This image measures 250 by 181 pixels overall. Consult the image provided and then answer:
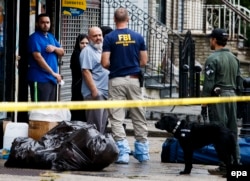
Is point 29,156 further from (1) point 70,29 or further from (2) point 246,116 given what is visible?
(1) point 70,29

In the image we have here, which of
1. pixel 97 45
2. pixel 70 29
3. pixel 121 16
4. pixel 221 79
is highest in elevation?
pixel 121 16

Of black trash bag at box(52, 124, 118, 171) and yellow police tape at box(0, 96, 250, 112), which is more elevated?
yellow police tape at box(0, 96, 250, 112)

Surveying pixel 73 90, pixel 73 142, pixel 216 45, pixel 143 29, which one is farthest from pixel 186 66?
pixel 73 142

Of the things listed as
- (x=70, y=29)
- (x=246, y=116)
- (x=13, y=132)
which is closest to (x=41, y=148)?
(x=13, y=132)

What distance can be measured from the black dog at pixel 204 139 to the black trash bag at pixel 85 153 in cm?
84

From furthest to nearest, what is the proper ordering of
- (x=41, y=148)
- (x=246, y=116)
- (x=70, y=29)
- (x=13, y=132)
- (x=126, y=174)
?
1. (x=70, y=29)
2. (x=246, y=116)
3. (x=13, y=132)
4. (x=41, y=148)
5. (x=126, y=174)

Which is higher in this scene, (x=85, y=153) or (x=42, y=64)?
(x=42, y=64)

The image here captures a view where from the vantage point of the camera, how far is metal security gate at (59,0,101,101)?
706 inches

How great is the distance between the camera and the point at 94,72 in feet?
42.2

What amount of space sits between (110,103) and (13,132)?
2380 millimetres

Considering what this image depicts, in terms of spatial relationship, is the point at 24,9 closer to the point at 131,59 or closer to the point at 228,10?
the point at 131,59

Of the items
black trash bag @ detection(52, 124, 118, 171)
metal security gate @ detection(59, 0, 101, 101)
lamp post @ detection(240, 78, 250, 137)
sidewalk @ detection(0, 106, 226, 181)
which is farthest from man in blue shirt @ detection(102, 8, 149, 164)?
metal security gate @ detection(59, 0, 101, 101)

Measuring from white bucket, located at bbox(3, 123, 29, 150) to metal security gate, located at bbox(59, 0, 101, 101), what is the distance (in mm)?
4990

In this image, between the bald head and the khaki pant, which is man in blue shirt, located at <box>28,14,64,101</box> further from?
the bald head
